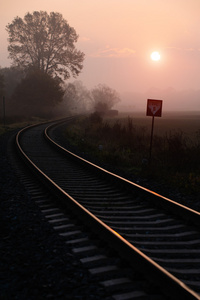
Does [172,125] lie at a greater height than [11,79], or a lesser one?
lesser

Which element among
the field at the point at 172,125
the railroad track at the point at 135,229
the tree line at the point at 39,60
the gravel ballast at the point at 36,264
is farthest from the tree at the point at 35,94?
the gravel ballast at the point at 36,264

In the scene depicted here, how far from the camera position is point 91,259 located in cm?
373

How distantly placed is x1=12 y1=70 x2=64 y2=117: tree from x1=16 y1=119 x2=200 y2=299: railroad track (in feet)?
135

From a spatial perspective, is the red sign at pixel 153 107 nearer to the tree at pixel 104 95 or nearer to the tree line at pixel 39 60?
the tree line at pixel 39 60

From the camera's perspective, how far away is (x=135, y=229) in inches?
189

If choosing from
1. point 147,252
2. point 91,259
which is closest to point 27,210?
point 91,259

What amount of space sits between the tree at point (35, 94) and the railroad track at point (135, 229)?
135 feet

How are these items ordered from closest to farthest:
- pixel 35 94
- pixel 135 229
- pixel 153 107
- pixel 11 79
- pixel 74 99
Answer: pixel 135 229
pixel 153 107
pixel 35 94
pixel 11 79
pixel 74 99

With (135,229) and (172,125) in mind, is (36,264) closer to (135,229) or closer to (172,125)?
(135,229)

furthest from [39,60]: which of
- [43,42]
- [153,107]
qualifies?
[153,107]

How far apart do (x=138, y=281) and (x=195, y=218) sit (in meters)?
2.18

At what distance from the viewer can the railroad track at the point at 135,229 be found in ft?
10.4

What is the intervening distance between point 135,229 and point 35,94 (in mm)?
46181

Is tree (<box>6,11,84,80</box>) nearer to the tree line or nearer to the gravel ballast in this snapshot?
the tree line
